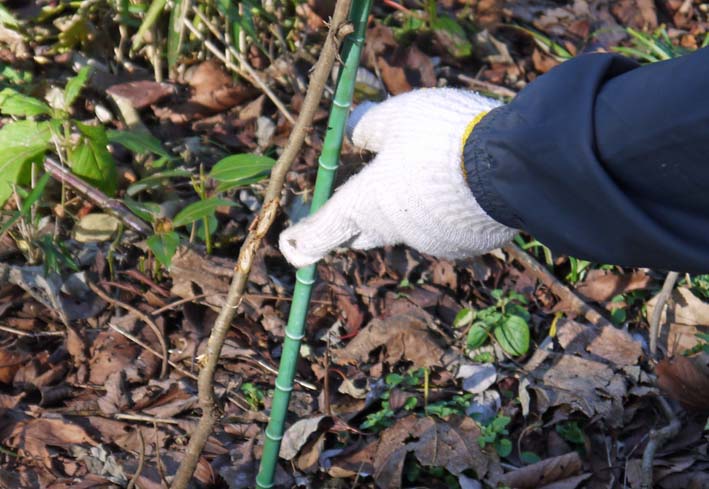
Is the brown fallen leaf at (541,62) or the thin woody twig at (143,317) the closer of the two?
the thin woody twig at (143,317)

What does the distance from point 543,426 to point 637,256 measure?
1.06m

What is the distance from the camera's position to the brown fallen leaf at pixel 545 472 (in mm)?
2029

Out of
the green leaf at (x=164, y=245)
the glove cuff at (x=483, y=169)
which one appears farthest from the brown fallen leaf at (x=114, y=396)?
the glove cuff at (x=483, y=169)

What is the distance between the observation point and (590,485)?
210cm

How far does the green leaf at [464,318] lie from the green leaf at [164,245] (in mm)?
872

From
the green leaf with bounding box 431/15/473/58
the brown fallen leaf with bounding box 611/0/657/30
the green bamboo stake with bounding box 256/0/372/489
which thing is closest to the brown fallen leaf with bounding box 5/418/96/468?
the green bamboo stake with bounding box 256/0/372/489

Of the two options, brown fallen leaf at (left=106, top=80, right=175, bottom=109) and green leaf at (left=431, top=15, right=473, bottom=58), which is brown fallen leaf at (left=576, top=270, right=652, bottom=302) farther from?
brown fallen leaf at (left=106, top=80, right=175, bottom=109)

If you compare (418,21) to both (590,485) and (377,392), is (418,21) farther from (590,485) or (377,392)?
(590,485)

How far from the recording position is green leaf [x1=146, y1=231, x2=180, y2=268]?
6.84 ft

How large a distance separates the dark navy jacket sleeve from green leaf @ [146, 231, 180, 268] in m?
1.04

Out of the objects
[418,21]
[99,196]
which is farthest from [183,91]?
[418,21]

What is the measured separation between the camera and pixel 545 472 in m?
2.05

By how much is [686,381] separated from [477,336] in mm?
578

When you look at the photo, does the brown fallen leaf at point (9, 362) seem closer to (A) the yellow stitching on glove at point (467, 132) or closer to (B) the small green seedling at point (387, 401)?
(B) the small green seedling at point (387, 401)
